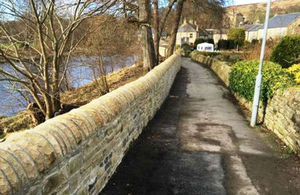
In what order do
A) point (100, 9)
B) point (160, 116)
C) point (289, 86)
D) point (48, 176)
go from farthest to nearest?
point (100, 9)
point (160, 116)
point (289, 86)
point (48, 176)

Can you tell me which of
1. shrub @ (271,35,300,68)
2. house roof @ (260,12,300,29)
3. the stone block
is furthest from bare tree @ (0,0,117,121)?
house roof @ (260,12,300,29)

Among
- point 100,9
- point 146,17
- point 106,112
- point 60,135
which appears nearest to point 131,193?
point 106,112

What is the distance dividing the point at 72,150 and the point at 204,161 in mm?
3254

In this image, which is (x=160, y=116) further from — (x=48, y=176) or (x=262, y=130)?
(x=48, y=176)

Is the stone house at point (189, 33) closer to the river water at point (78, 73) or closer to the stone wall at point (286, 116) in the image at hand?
the river water at point (78, 73)

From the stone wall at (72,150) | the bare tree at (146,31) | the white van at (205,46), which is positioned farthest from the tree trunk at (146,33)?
the white van at (205,46)

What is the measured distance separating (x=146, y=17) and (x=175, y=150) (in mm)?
7237

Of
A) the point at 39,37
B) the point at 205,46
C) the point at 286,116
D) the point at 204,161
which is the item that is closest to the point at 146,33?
the point at 39,37

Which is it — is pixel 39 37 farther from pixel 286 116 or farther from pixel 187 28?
pixel 187 28

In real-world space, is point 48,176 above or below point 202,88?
above

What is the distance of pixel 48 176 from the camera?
2.44 metres

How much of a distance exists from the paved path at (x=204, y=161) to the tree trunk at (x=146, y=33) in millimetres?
4213

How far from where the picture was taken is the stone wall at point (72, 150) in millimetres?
2098

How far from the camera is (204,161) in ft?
17.2
